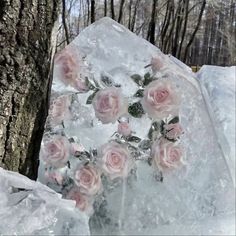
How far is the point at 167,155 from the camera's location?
1294mm

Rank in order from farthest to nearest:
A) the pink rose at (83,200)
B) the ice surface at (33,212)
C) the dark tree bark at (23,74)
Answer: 1. the pink rose at (83,200)
2. the dark tree bark at (23,74)
3. the ice surface at (33,212)

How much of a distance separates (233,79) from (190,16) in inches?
610

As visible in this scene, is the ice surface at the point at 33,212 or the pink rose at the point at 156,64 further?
the pink rose at the point at 156,64

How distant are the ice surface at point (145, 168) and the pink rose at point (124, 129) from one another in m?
0.01

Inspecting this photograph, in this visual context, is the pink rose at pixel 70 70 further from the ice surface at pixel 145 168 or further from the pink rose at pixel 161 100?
the pink rose at pixel 161 100

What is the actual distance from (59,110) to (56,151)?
3.8 inches

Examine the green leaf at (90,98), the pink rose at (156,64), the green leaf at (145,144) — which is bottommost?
the green leaf at (145,144)

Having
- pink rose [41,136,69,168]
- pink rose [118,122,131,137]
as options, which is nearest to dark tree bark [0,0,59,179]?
pink rose [41,136,69,168]

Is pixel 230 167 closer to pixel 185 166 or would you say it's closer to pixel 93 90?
pixel 185 166

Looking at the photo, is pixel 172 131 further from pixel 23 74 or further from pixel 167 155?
pixel 23 74

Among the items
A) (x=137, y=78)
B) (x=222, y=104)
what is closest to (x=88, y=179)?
(x=137, y=78)

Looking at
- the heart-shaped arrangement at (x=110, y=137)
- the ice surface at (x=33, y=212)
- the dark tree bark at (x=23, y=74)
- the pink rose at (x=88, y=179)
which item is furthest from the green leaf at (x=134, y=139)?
the ice surface at (x=33, y=212)

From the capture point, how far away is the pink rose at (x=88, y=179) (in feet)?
4.16

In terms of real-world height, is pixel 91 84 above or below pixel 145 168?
above
